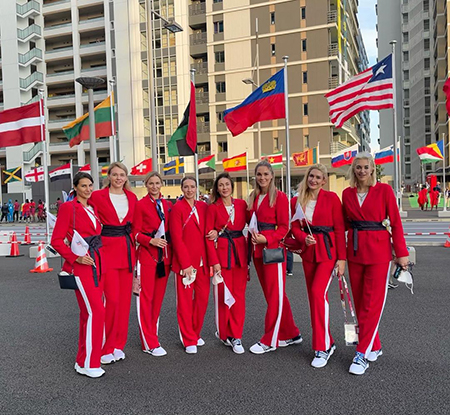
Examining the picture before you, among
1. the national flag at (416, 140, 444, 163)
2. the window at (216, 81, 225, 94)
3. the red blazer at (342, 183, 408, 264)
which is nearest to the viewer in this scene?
the red blazer at (342, 183, 408, 264)

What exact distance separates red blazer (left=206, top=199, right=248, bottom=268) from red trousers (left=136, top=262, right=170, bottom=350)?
24.7 inches

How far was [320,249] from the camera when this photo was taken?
4.78 meters

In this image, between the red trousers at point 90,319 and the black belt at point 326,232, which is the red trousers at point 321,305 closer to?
the black belt at point 326,232

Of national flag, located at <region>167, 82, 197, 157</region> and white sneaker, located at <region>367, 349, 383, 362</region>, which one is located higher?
national flag, located at <region>167, 82, 197, 157</region>

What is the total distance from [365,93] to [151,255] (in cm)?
803

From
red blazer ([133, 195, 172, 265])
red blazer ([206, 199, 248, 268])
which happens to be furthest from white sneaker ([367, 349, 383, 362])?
red blazer ([133, 195, 172, 265])

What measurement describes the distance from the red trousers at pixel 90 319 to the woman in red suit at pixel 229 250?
1337 millimetres

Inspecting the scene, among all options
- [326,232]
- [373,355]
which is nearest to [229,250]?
[326,232]

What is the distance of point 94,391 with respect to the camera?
4254mm

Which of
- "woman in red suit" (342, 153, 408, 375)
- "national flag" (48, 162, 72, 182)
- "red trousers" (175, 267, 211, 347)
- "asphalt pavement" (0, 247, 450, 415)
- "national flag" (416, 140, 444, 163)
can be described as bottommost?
"asphalt pavement" (0, 247, 450, 415)

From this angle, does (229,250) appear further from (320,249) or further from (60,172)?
(60,172)

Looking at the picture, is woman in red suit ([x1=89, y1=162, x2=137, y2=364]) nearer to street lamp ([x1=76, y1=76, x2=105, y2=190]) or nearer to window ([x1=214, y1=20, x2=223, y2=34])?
street lamp ([x1=76, y1=76, x2=105, y2=190])

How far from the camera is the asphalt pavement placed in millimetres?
3881

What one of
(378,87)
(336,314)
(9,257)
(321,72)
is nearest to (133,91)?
(321,72)
